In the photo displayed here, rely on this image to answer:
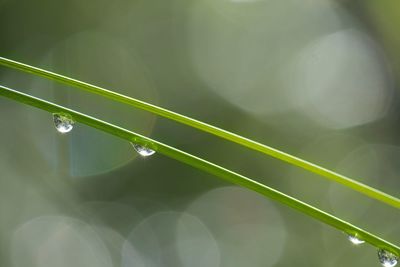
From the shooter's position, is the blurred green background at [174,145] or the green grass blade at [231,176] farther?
the blurred green background at [174,145]

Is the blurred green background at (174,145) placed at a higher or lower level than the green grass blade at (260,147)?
higher

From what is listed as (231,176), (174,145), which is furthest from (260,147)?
(174,145)

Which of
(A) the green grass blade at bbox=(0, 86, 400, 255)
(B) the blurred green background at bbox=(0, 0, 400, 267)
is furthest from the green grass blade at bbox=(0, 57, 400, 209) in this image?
(B) the blurred green background at bbox=(0, 0, 400, 267)

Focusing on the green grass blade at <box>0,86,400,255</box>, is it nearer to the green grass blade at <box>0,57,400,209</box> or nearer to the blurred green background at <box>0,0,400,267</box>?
the green grass blade at <box>0,57,400,209</box>

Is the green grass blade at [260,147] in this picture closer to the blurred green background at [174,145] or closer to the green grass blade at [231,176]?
the green grass blade at [231,176]

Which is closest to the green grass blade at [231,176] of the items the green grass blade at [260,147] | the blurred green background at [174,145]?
the green grass blade at [260,147]

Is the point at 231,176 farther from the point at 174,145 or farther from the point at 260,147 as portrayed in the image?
the point at 174,145

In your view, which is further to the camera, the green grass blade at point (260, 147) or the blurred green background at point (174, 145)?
the blurred green background at point (174, 145)

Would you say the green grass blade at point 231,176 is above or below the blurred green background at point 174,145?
below
